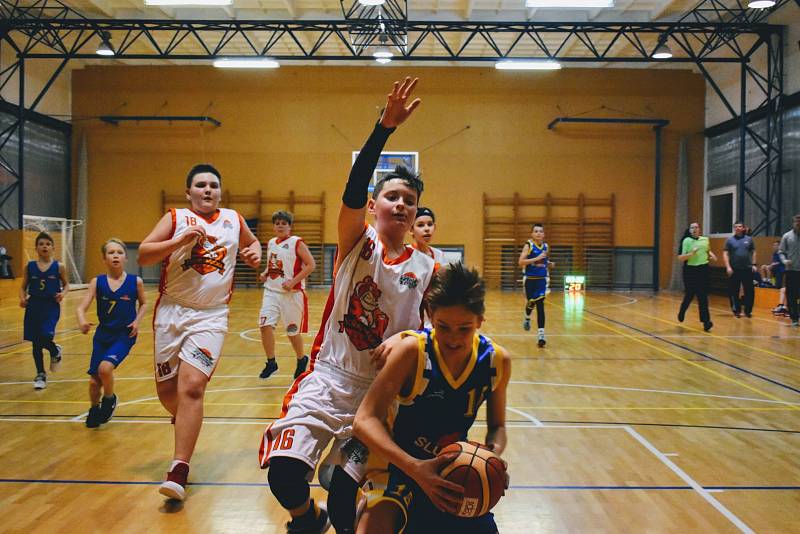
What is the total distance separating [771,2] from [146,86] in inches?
651

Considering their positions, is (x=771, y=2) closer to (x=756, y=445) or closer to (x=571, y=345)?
(x=571, y=345)

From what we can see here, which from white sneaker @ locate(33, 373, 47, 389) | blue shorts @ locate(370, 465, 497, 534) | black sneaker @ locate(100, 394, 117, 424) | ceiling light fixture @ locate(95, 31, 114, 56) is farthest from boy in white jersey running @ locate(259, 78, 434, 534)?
ceiling light fixture @ locate(95, 31, 114, 56)

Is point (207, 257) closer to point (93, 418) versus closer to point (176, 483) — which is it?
point (176, 483)

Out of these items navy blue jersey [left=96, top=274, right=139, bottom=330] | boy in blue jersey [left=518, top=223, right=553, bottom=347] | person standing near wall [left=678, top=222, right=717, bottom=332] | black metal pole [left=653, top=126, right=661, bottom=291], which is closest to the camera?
navy blue jersey [left=96, top=274, right=139, bottom=330]

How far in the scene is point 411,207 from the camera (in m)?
2.54

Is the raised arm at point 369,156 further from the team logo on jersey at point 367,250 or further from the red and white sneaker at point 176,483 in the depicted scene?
the red and white sneaker at point 176,483

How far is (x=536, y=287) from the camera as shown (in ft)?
30.2

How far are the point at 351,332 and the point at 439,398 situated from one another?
52cm

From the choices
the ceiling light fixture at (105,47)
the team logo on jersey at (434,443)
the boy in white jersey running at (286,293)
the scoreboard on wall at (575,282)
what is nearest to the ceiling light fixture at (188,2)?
the ceiling light fixture at (105,47)

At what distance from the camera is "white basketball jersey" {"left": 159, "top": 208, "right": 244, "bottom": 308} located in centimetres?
369

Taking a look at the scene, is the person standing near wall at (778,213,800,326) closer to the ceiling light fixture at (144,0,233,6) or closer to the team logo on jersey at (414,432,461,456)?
the team logo on jersey at (414,432,461,456)

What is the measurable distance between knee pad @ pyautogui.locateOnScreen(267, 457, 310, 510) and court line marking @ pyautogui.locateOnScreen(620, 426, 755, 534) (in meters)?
2.13

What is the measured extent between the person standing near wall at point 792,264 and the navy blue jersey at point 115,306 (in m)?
10.4

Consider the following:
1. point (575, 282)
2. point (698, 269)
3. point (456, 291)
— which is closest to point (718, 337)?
Result: point (698, 269)
